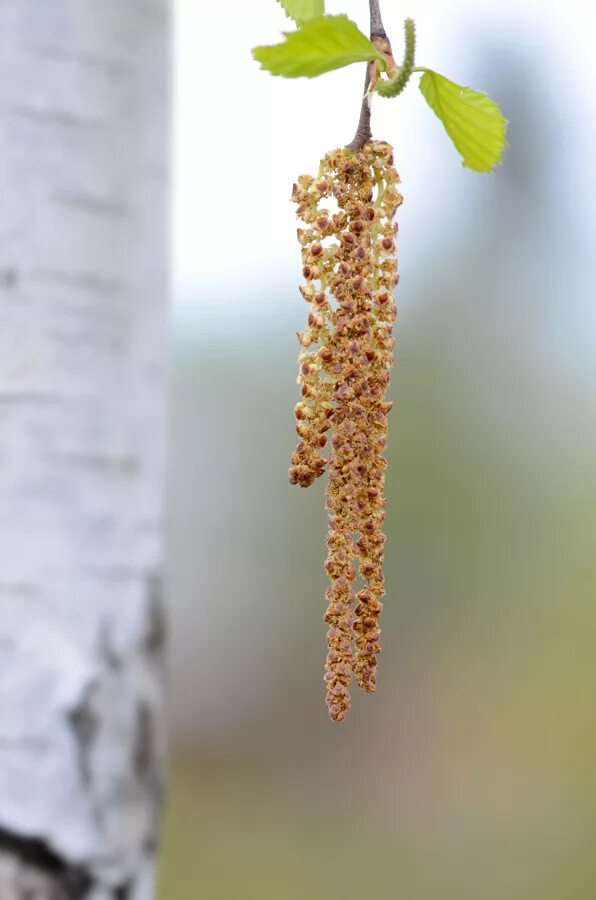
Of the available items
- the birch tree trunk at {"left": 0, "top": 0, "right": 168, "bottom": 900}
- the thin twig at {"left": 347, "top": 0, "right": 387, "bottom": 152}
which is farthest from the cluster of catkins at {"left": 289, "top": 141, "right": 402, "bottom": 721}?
the birch tree trunk at {"left": 0, "top": 0, "right": 168, "bottom": 900}

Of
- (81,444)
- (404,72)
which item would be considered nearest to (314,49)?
(404,72)

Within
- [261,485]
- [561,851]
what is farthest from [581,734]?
[261,485]

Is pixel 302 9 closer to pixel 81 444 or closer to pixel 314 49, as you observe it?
Answer: pixel 314 49

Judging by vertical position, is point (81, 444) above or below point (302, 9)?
below

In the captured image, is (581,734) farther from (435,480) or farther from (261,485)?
(261,485)

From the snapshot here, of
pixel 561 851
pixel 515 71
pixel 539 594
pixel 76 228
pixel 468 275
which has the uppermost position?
pixel 515 71

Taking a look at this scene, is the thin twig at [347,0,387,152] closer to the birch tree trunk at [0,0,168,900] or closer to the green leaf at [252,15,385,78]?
the green leaf at [252,15,385,78]

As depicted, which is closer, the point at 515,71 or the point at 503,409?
the point at 503,409

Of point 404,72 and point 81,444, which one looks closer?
point 404,72
